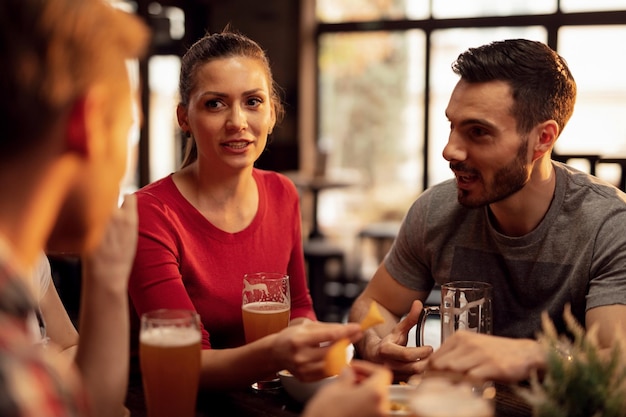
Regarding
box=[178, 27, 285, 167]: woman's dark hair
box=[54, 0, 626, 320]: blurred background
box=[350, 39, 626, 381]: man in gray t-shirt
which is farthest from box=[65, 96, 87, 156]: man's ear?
box=[54, 0, 626, 320]: blurred background

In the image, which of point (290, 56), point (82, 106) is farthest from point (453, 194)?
point (290, 56)

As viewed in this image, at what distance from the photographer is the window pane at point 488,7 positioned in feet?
18.7

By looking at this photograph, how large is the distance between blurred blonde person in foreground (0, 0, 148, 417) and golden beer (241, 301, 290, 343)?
2.26 ft

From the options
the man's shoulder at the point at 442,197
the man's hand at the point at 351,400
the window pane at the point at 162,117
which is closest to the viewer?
the man's hand at the point at 351,400

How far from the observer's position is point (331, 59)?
6.72m

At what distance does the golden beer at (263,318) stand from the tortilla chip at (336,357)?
0.24 metres

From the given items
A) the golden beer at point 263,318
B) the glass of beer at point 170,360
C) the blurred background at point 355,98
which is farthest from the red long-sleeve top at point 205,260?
the blurred background at point 355,98

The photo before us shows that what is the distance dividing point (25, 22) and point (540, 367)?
1.10 metres

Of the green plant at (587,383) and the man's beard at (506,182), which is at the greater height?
the man's beard at (506,182)

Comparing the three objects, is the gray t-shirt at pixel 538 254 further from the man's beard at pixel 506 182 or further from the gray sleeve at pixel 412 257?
the man's beard at pixel 506 182

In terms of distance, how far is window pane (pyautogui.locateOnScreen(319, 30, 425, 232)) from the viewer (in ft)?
20.8

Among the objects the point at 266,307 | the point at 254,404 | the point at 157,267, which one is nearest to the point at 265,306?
the point at 266,307

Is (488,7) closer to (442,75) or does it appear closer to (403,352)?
(442,75)

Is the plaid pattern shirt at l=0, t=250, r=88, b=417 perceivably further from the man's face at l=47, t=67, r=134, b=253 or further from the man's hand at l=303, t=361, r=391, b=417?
the man's hand at l=303, t=361, r=391, b=417
